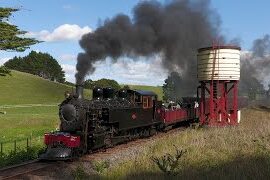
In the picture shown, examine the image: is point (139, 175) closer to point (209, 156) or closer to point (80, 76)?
point (209, 156)

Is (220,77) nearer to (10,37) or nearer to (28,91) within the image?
(10,37)

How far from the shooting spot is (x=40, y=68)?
170 m

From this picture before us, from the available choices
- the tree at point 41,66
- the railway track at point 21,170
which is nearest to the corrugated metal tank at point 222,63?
the railway track at point 21,170

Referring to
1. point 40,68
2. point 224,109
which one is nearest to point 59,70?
point 40,68

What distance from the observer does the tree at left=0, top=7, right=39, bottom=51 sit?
95.8ft

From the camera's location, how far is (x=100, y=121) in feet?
62.2

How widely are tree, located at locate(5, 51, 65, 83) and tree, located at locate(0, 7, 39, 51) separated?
460ft

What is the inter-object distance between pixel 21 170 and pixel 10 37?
56.4ft

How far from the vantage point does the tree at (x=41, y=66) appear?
169000mm

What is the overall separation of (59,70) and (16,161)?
156 m

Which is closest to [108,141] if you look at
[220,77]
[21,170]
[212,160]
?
[21,170]

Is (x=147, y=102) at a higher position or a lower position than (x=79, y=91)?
lower

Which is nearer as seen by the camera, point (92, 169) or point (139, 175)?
point (139, 175)

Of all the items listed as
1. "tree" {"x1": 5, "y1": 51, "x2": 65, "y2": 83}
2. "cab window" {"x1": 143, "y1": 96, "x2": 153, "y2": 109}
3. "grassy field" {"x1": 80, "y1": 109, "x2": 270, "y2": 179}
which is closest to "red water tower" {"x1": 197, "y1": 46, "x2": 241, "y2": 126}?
"cab window" {"x1": 143, "y1": 96, "x2": 153, "y2": 109}
